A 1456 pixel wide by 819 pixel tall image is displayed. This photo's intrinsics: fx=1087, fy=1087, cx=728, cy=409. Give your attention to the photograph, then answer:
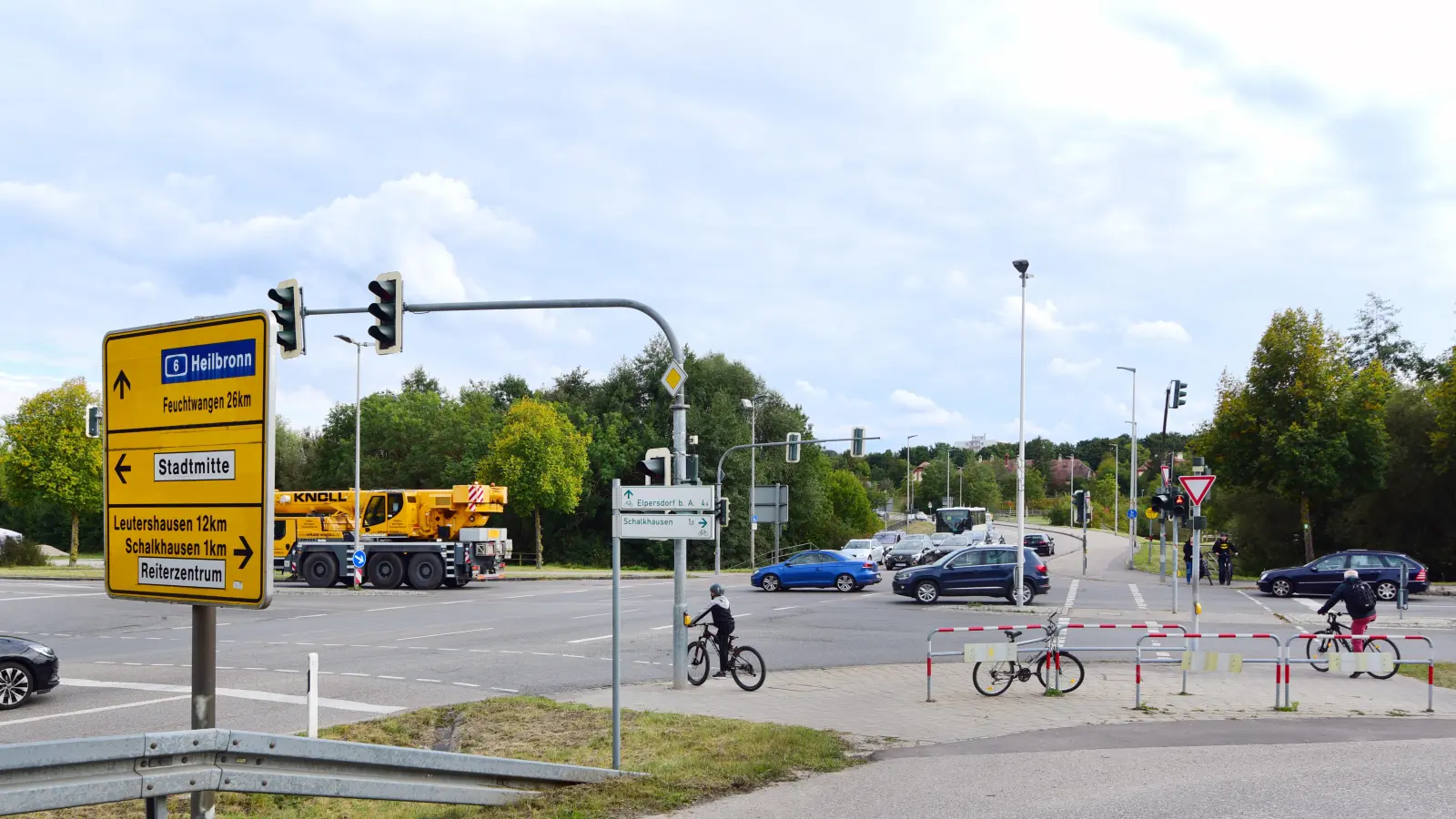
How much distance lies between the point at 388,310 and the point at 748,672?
25.2ft

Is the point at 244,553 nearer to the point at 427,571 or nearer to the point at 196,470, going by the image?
the point at 196,470

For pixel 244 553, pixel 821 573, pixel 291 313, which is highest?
pixel 291 313

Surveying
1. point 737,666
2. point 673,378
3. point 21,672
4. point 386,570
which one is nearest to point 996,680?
point 737,666

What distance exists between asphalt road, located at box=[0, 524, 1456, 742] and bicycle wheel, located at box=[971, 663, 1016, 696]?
3615 mm

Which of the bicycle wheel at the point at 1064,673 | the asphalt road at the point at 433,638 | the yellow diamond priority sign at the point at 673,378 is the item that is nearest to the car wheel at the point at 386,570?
the asphalt road at the point at 433,638

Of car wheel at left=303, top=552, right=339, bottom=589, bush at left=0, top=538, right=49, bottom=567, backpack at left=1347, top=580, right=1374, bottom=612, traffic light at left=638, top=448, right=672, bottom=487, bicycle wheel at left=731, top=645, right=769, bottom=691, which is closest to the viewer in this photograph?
traffic light at left=638, top=448, right=672, bottom=487

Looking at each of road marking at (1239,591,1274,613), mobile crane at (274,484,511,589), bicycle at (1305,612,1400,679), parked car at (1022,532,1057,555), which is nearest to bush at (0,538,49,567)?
mobile crane at (274,484,511,589)

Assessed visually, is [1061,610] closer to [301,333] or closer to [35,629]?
[301,333]

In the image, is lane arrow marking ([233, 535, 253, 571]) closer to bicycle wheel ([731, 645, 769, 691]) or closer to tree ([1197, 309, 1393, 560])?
bicycle wheel ([731, 645, 769, 691])

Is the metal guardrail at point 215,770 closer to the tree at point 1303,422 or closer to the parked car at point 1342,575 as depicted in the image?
the parked car at point 1342,575

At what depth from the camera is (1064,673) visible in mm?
14359

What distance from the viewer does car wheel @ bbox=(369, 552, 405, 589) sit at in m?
36.6

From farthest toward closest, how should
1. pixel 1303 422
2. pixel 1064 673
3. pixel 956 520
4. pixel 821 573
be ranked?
pixel 956 520 < pixel 1303 422 < pixel 821 573 < pixel 1064 673

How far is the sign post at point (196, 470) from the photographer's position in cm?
455
